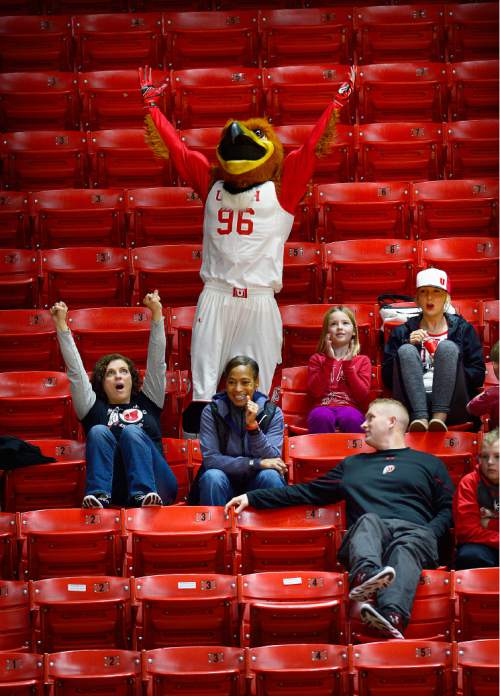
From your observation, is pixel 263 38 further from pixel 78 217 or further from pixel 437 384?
pixel 437 384

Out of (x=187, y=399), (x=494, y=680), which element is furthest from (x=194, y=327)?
(x=494, y=680)

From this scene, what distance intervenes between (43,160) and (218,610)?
146 inches

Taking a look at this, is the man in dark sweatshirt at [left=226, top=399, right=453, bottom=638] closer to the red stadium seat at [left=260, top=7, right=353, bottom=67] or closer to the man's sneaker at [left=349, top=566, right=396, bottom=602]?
the man's sneaker at [left=349, top=566, right=396, bottom=602]

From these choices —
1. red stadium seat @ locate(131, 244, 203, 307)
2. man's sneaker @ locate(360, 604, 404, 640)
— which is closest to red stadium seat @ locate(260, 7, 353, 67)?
red stadium seat @ locate(131, 244, 203, 307)

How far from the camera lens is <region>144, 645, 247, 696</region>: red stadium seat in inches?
206

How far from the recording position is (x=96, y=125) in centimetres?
899

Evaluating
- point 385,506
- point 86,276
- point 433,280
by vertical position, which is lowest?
point 385,506

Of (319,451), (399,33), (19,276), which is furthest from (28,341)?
(399,33)

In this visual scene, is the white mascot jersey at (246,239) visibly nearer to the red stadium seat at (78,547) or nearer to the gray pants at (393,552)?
the red stadium seat at (78,547)

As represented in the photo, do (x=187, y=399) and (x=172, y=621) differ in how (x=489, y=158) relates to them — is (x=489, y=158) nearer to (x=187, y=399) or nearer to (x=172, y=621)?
(x=187, y=399)

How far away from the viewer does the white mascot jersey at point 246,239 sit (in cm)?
711

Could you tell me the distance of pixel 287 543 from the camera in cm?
584

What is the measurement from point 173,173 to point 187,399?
1.89m

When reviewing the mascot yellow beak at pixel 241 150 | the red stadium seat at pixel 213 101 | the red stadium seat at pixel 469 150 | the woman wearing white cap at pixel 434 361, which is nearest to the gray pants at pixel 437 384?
the woman wearing white cap at pixel 434 361
